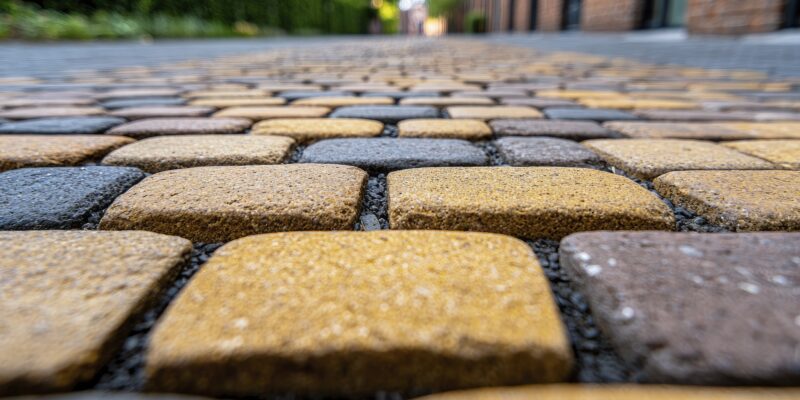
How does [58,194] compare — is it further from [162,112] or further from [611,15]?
[611,15]

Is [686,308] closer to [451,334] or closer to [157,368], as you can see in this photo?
[451,334]

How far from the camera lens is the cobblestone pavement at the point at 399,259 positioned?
425mm

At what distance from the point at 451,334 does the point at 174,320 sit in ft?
0.89

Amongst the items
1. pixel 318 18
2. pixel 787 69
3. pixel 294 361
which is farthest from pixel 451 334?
pixel 318 18

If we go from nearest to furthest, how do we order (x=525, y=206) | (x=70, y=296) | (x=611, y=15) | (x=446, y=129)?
(x=70, y=296)
(x=525, y=206)
(x=446, y=129)
(x=611, y=15)

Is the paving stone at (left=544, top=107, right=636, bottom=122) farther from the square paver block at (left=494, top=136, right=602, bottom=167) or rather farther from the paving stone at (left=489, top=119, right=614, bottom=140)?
the square paver block at (left=494, top=136, right=602, bottom=167)

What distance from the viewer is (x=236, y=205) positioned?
76cm

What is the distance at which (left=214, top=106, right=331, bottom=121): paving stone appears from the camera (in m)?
1.61

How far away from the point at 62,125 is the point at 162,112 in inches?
12.7

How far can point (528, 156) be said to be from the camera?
1.09m

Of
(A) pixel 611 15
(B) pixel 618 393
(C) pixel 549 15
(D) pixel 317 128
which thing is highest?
(C) pixel 549 15

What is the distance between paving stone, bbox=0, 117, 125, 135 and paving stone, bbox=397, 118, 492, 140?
0.91m

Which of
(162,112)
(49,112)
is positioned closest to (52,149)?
(162,112)

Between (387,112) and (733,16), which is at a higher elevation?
(733,16)
